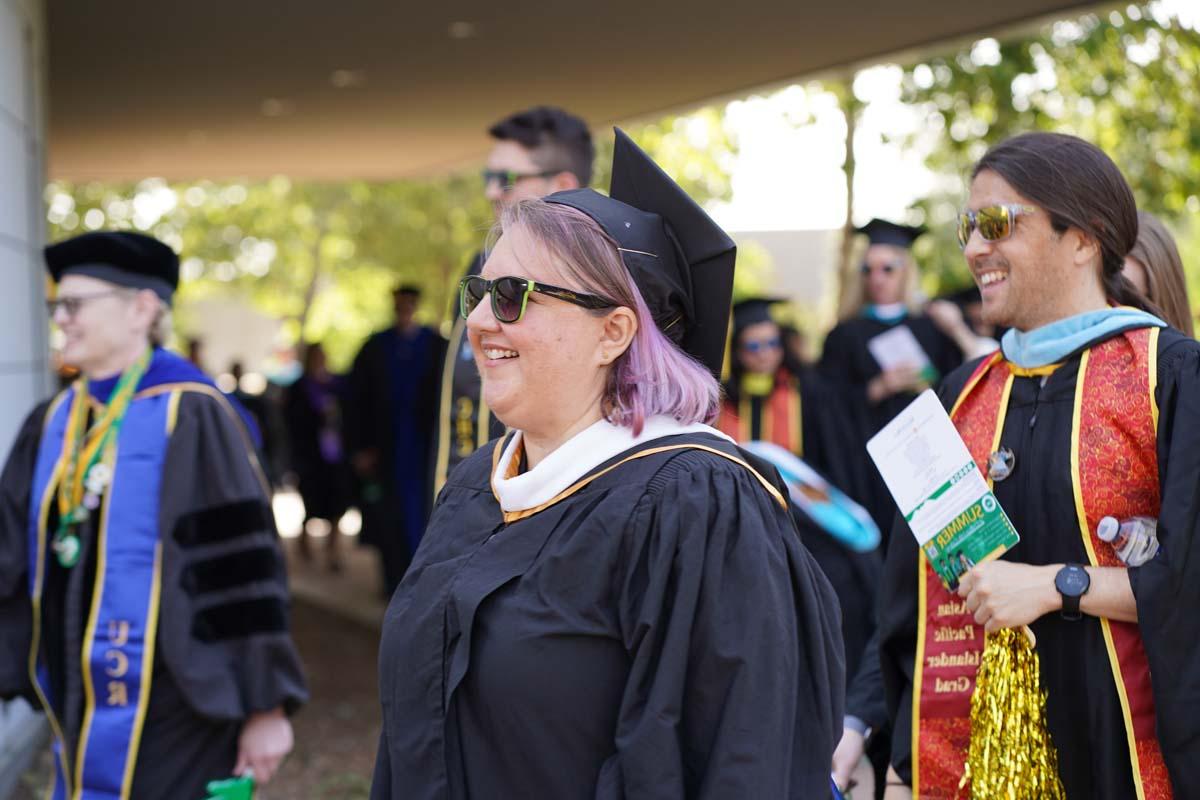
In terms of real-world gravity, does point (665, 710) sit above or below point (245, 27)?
below

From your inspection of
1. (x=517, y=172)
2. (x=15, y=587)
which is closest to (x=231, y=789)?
(x=15, y=587)

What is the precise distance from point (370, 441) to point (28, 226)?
446 cm

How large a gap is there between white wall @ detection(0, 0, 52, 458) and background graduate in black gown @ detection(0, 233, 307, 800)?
5.16 ft

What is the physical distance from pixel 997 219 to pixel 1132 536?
2.22 feet

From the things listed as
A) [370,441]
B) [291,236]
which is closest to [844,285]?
[370,441]

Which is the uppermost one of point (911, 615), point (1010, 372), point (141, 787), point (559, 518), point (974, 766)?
point (1010, 372)

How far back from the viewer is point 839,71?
29.9 feet

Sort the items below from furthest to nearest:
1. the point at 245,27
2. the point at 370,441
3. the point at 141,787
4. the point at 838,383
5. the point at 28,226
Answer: the point at 370,441 < the point at 245,27 < the point at 838,383 < the point at 28,226 < the point at 141,787

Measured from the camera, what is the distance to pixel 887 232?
23.5 feet

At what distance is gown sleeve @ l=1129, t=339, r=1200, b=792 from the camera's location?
2.33m

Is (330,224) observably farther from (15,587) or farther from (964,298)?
(15,587)

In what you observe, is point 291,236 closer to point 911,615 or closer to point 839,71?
point 839,71

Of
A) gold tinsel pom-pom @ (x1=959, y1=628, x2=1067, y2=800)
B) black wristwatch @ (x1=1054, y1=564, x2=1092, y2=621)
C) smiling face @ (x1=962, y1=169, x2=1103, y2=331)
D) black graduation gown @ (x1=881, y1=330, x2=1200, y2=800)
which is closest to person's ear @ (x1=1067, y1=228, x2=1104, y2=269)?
smiling face @ (x1=962, y1=169, x2=1103, y2=331)

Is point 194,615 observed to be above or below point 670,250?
below
